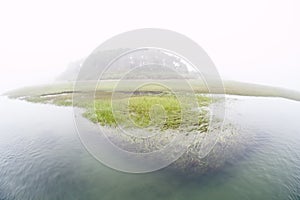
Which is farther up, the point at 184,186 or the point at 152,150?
the point at 152,150

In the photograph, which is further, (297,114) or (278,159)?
(297,114)

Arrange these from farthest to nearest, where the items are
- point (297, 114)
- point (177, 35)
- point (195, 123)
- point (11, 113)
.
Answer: point (11, 113) < point (297, 114) < point (195, 123) < point (177, 35)

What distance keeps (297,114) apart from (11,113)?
157 ft

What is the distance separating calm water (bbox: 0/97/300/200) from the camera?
440 inches

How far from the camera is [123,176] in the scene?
12.7 m

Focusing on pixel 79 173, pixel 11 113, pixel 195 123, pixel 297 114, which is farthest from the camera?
pixel 11 113

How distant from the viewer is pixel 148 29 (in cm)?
923

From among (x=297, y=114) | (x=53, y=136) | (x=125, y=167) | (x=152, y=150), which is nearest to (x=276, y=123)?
(x=297, y=114)

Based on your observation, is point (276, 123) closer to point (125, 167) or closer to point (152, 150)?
point (152, 150)

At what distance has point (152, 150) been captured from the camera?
50.4 ft

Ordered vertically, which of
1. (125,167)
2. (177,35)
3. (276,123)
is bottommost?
(125,167)

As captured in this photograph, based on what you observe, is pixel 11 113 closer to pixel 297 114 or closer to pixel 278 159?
pixel 278 159

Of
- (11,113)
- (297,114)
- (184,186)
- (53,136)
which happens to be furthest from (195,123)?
(11,113)

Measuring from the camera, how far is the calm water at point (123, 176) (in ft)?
36.7
